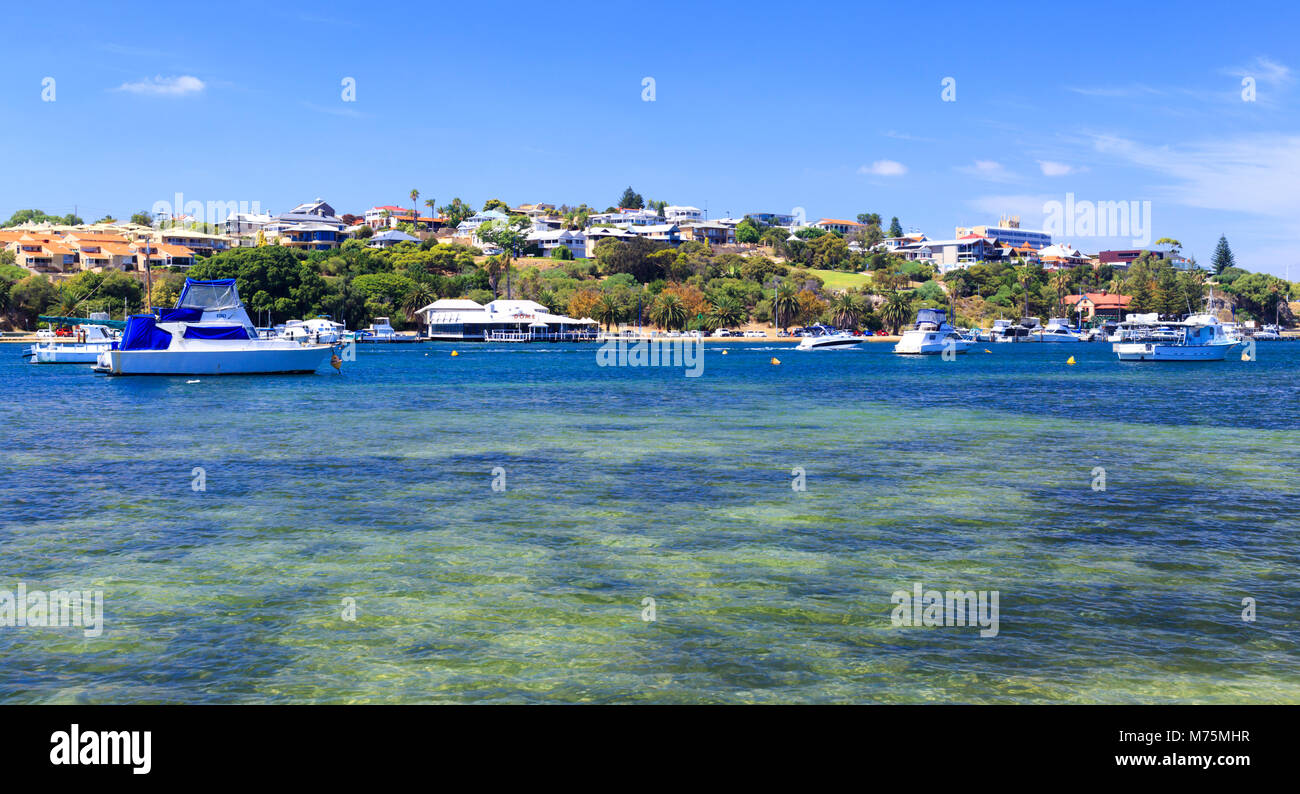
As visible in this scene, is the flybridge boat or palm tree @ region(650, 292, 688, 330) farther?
palm tree @ region(650, 292, 688, 330)

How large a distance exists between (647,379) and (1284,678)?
63.7 meters

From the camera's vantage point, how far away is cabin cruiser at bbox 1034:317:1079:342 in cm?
19225

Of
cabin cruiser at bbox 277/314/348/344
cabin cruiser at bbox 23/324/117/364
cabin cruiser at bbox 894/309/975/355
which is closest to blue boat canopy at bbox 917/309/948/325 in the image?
cabin cruiser at bbox 894/309/975/355

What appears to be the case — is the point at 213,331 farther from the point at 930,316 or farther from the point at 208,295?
the point at 930,316

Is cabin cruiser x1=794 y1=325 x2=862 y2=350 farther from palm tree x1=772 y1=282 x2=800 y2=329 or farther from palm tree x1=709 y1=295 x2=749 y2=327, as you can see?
palm tree x1=709 y1=295 x2=749 y2=327

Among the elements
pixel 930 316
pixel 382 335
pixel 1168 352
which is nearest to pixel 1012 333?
pixel 930 316

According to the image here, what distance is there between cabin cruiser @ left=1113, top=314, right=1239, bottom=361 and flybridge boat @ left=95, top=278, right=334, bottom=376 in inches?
3179

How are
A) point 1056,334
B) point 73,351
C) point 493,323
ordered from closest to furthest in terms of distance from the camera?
1. point 73,351
2. point 493,323
3. point 1056,334

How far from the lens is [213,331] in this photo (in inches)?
2438

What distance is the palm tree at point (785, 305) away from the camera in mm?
193000

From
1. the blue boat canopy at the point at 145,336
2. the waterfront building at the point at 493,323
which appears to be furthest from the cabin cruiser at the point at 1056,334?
the blue boat canopy at the point at 145,336

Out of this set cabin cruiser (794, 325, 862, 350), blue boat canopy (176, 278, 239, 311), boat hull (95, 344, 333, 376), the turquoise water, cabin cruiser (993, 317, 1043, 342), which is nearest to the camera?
the turquoise water

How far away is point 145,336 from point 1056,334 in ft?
564
